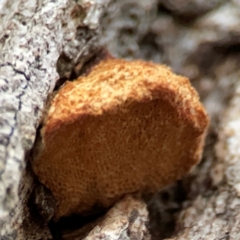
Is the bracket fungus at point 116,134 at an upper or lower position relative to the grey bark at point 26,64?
lower

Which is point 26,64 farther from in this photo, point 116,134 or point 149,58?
point 149,58

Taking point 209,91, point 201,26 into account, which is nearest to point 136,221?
point 209,91

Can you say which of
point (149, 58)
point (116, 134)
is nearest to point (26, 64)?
point (116, 134)

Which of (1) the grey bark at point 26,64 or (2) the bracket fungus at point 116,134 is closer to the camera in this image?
(1) the grey bark at point 26,64

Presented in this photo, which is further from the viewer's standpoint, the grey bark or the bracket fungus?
the bracket fungus

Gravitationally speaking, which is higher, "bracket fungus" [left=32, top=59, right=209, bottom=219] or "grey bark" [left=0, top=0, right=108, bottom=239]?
"grey bark" [left=0, top=0, right=108, bottom=239]

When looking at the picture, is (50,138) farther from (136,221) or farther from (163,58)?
(163,58)
